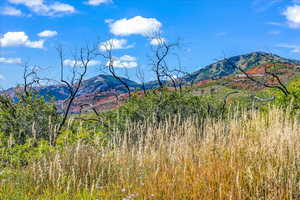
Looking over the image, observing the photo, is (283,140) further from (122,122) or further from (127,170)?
(122,122)

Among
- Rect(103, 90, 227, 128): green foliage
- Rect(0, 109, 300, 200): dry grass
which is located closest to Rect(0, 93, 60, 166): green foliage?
Rect(103, 90, 227, 128): green foliage

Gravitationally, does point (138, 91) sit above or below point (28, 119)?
above

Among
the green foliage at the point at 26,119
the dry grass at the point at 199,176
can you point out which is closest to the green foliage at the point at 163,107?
the green foliage at the point at 26,119

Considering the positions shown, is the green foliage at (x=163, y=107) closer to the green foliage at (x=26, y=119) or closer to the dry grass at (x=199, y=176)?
the green foliage at (x=26, y=119)

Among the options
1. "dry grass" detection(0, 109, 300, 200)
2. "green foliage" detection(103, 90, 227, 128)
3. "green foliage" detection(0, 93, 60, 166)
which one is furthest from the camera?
"green foliage" detection(103, 90, 227, 128)

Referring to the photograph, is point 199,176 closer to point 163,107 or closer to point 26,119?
point 26,119

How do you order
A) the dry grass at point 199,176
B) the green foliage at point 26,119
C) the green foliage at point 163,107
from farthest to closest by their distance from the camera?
the green foliage at point 163,107, the green foliage at point 26,119, the dry grass at point 199,176

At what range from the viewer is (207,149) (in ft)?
16.9

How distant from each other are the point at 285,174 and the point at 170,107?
7267 millimetres

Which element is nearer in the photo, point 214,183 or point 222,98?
point 214,183

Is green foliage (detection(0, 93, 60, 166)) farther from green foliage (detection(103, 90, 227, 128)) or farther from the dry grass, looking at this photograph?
the dry grass

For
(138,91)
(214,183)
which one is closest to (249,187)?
(214,183)

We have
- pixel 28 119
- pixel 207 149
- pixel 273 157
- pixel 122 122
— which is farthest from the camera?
pixel 122 122

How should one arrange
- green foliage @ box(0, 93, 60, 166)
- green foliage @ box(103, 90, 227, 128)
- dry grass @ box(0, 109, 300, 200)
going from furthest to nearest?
green foliage @ box(103, 90, 227, 128) < green foliage @ box(0, 93, 60, 166) < dry grass @ box(0, 109, 300, 200)
